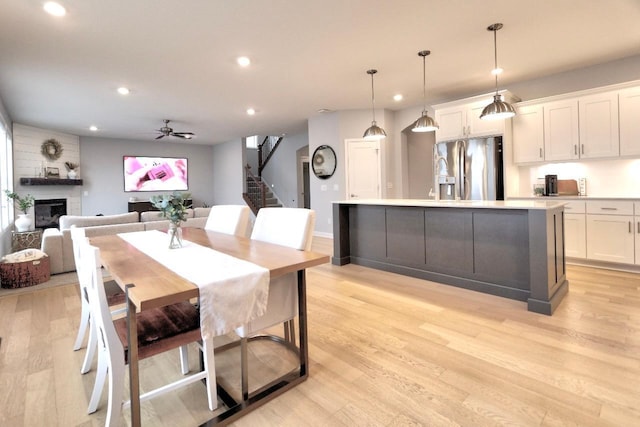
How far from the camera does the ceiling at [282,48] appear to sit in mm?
2824

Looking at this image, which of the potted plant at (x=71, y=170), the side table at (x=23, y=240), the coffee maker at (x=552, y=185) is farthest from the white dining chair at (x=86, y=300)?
the potted plant at (x=71, y=170)

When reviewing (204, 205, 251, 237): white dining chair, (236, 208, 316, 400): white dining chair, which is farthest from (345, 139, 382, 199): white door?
(236, 208, 316, 400): white dining chair

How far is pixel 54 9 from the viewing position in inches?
104

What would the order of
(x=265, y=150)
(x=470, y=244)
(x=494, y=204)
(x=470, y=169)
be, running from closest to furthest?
(x=494, y=204), (x=470, y=244), (x=470, y=169), (x=265, y=150)

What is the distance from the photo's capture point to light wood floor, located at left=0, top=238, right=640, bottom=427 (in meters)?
1.63

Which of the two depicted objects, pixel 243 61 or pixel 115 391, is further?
pixel 243 61

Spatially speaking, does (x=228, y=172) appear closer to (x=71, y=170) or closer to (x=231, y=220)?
(x=71, y=170)

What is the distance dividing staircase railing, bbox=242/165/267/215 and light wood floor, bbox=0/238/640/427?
619cm

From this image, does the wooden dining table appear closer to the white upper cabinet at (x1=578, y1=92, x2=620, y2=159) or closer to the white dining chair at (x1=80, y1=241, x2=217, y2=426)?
the white dining chair at (x1=80, y1=241, x2=217, y2=426)

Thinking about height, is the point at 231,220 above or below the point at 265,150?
below

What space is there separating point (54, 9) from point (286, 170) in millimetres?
7412

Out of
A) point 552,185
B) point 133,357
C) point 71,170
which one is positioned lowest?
point 133,357

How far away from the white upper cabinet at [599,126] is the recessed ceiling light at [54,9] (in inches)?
226

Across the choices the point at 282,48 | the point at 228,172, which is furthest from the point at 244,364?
the point at 228,172
